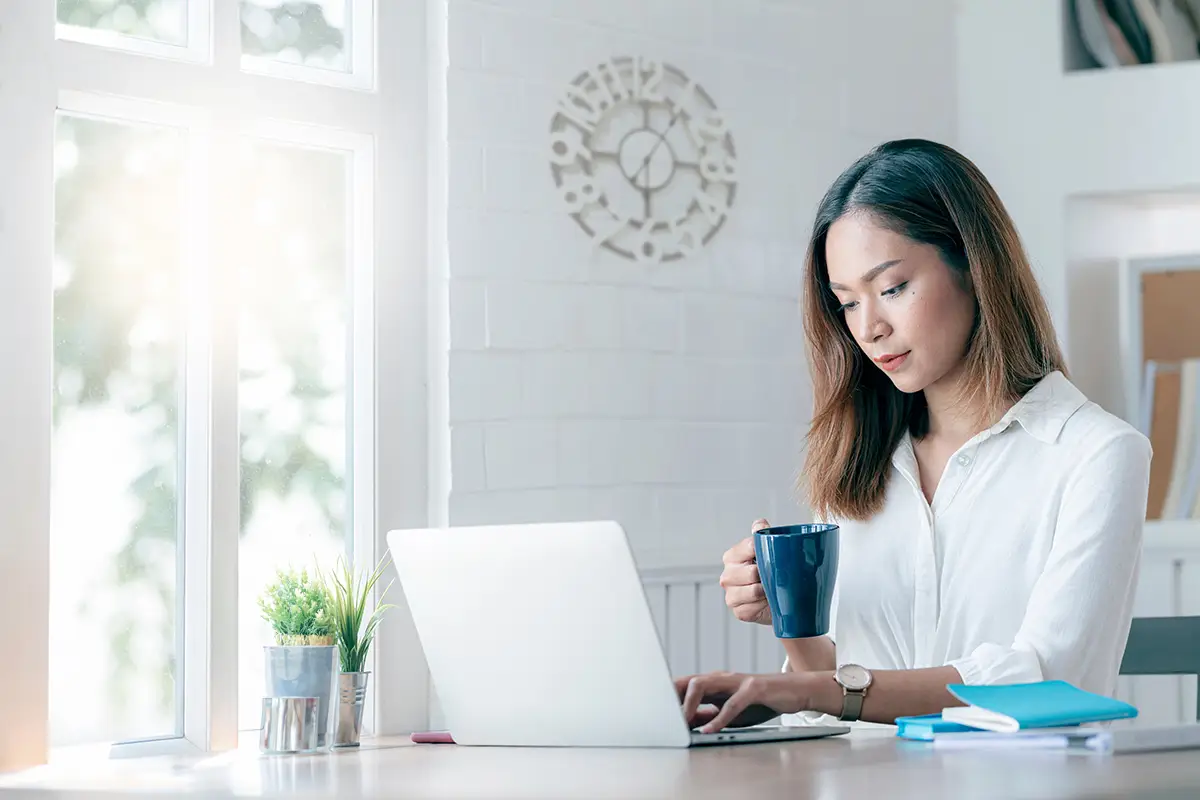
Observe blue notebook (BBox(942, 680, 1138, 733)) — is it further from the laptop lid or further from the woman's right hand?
the woman's right hand

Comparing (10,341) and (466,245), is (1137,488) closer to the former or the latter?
(466,245)

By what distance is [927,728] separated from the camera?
1213 mm

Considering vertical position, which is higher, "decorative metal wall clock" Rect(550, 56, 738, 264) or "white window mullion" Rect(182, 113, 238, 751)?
"decorative metal wall clock" Rect(550, 56, 738, 264)

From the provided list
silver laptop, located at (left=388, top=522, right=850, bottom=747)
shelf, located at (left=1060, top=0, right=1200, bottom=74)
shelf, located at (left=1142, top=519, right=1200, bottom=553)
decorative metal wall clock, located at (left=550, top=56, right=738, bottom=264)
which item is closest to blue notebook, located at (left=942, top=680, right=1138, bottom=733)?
silver laptop, located at (left=388, top=522, right=850, bottom=747)

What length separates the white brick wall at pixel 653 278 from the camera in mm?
2721

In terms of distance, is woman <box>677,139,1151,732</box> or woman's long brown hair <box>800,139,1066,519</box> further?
woman's long brown hair <box>800,139,1066,519</box>

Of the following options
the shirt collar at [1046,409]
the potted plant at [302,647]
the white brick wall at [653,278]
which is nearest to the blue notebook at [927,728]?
the shirt collar at [1046,409]

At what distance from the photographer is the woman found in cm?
160

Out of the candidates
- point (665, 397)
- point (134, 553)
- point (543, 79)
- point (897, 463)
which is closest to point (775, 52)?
point (543, 79)

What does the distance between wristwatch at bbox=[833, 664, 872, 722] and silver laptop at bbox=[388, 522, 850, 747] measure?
10 centimetres

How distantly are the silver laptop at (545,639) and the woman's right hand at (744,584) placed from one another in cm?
28

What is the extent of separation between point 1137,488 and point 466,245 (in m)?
1.44

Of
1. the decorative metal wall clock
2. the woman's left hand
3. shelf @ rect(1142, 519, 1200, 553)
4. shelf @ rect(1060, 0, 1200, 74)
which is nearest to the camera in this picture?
the woman's left hand

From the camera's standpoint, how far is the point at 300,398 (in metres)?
2.64
